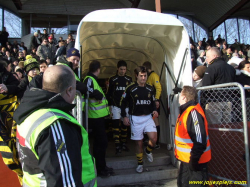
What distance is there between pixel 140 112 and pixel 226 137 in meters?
1.62

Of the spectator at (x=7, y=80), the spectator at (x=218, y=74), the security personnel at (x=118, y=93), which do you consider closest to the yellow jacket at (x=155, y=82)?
the security personnel at (x=118, y=93)

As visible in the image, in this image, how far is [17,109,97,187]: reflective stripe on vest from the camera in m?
1.36

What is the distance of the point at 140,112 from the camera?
13.9ft

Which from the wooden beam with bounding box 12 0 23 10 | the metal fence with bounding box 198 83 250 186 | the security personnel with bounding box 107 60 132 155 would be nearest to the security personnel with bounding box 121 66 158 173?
the security personnel with bounding box 107 60 132 155

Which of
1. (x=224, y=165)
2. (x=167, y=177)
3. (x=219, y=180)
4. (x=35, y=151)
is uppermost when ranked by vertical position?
(x=35, y=151)

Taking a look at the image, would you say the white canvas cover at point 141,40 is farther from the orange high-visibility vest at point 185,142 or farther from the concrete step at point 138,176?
the orange high-visibility vest at point 185,142

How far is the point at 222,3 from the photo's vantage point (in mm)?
17188

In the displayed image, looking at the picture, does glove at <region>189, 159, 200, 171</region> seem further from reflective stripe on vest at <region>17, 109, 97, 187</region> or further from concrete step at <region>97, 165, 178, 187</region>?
reflective stripe on vest at <region>17, 109, 97, 187</region>

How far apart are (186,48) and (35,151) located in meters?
3.67

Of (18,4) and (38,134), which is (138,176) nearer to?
(38,134)

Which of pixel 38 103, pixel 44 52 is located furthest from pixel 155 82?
pixel 44 52

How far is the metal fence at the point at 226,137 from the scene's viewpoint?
3230mm

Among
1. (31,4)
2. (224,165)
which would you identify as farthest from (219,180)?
(31,4)

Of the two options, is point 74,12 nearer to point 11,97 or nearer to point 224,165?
point 11,97
